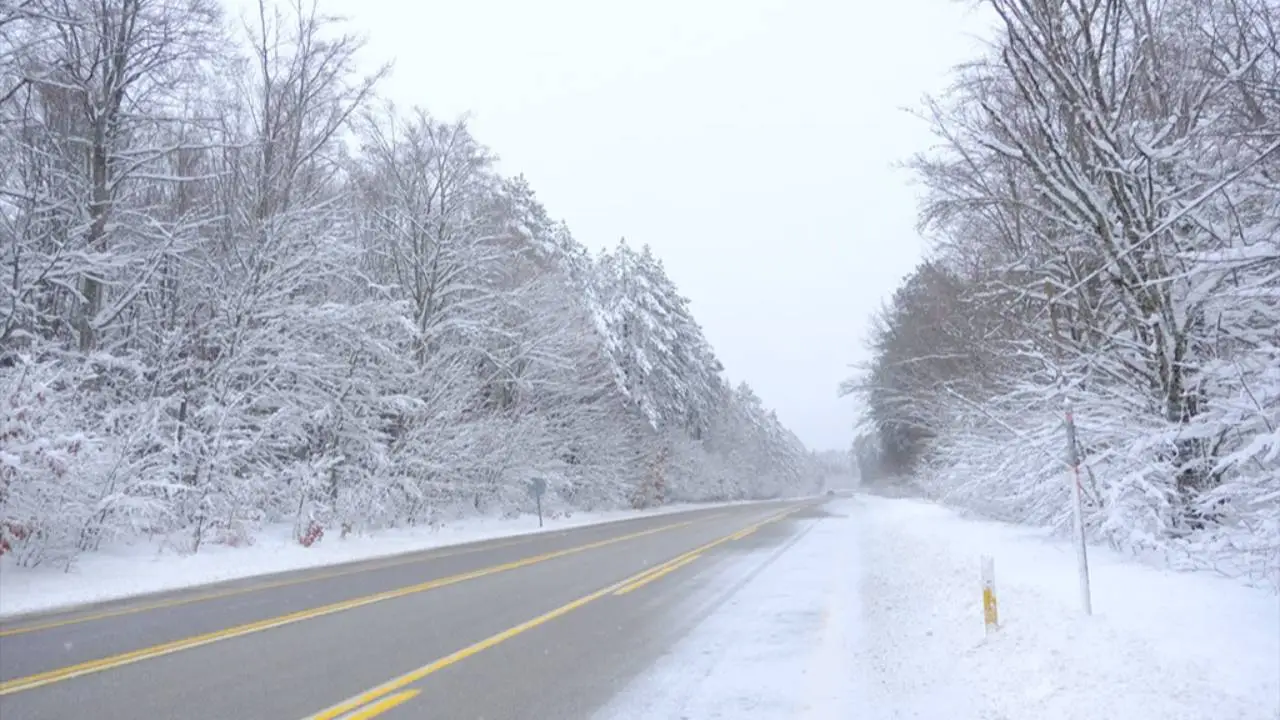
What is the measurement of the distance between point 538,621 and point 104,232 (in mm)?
14749

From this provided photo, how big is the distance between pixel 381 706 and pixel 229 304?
617 inches

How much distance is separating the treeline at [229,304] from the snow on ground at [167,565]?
0.47 m

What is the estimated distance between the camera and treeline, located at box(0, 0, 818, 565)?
15.0 m

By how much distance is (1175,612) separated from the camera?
21.0ft

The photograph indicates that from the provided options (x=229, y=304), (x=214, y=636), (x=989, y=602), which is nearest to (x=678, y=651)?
(x=989, y=602)

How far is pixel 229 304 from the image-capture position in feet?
62.1

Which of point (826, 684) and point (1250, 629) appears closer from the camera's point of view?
point (1250, 629)

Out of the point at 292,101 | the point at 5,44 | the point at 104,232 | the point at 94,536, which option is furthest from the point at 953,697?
the point at 292,101

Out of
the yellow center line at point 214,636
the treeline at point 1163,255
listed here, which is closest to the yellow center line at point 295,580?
the yellow center line at point 214,636

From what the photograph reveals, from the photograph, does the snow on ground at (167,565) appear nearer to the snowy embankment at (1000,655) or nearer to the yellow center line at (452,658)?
the yellow center line at (452,658)

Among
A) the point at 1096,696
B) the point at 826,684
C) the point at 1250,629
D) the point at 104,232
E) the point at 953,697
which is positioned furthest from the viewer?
the point at 104,232

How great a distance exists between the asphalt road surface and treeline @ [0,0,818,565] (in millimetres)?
4364

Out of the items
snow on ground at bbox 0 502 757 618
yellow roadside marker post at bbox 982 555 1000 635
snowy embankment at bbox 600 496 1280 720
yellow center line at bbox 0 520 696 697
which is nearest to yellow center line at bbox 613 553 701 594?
snowy embankment at bbox 600 496 1280 720

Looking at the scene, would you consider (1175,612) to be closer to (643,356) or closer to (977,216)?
(977,216)
